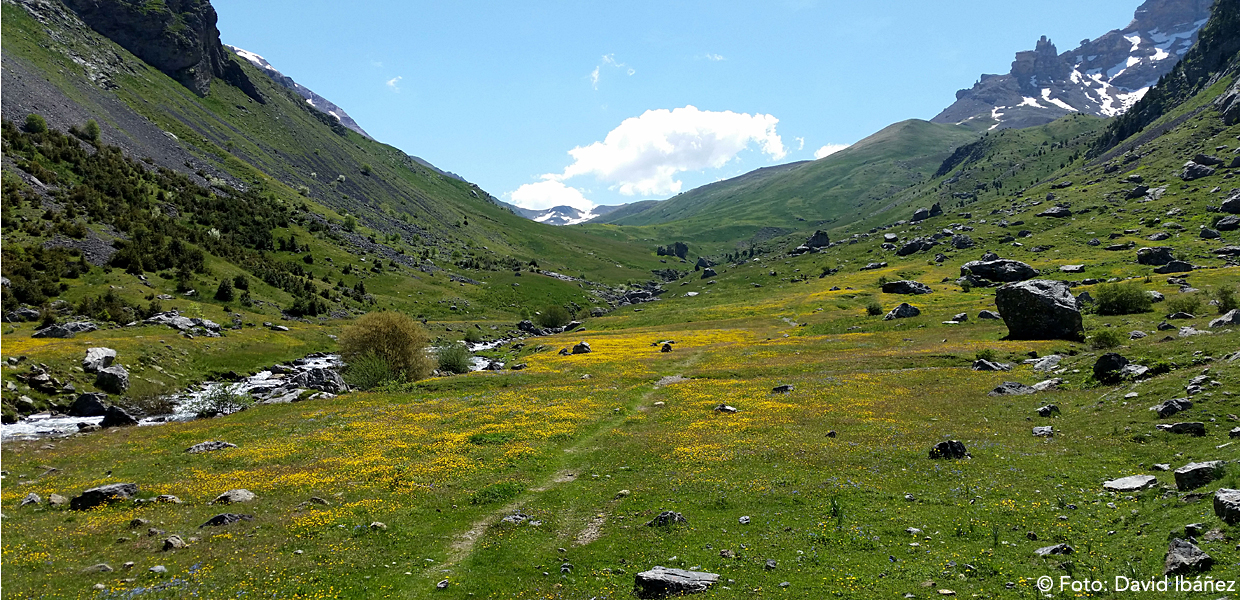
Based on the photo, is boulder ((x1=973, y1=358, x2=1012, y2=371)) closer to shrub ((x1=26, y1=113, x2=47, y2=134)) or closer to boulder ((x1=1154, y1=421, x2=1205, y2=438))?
boulder ((x1=1154, y1=421, x2=1205, y2=438))

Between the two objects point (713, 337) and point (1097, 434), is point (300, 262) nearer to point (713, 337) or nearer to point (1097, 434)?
point (713, 337)

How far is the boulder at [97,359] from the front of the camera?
50438 millimetres

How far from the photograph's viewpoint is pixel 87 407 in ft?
149

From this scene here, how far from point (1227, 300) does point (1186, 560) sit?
200 feet

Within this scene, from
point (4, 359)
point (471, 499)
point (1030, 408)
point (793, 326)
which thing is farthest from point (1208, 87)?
point (4, 359)

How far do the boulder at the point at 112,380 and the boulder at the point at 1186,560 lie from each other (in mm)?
69050

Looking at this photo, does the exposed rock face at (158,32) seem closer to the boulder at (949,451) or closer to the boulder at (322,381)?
the boulder at (322,381)

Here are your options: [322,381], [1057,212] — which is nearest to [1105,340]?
[322,381]

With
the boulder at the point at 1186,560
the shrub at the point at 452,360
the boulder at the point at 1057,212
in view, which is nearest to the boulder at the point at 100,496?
the boulder at the point at 1186,560

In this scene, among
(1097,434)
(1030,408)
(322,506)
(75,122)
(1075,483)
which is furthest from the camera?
(75,122)

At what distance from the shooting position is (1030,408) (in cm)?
3416

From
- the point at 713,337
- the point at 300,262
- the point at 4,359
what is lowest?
the point at 713,337

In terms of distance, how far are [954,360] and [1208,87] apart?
240 meters

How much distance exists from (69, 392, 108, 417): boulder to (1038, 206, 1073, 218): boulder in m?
211
